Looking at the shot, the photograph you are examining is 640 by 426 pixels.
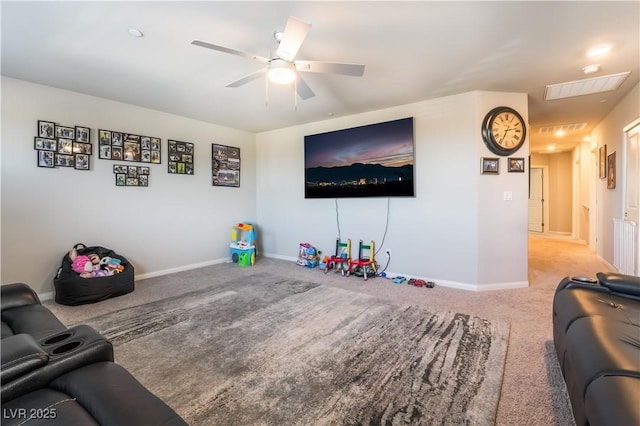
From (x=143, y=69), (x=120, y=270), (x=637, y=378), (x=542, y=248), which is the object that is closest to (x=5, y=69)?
(x=143, y=69)

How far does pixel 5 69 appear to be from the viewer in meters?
2.96

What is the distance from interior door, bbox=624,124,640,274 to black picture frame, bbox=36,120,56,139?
6825 millimetres

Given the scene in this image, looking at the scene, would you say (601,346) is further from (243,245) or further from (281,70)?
(243,245)

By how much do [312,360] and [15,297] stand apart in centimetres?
182

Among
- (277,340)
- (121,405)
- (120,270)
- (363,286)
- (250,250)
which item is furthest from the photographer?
(250,250)

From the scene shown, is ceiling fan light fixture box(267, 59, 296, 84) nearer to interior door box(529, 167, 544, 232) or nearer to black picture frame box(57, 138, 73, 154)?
black picture frame box(57, 138, 73, 154)

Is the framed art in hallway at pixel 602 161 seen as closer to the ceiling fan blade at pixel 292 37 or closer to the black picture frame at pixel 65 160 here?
the ceiling fan blade at pixel 292 37

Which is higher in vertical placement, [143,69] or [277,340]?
[143,69]

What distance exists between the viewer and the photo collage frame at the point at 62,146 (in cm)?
337

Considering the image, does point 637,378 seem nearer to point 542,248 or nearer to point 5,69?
point 5,69

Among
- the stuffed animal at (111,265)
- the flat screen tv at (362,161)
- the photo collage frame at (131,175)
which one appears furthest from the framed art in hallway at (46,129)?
the flat screen tv at (362,161)

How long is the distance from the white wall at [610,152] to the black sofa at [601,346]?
2.80 metres

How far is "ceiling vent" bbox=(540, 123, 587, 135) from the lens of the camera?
524 centimetres

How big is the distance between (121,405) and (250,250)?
438cm
